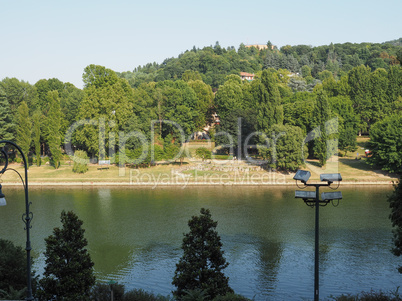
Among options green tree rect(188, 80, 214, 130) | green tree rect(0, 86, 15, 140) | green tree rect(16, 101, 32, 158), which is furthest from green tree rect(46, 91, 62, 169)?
green tree rect(188, 80, 214, 130)

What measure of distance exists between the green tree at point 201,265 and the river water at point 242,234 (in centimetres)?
469

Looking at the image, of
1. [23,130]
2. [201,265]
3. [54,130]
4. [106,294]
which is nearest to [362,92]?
[54,130]

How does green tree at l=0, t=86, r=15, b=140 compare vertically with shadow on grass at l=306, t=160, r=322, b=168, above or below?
above

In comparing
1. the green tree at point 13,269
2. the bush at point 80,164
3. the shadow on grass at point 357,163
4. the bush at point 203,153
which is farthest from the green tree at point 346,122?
the green tree at point 13,269

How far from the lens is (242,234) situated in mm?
29875

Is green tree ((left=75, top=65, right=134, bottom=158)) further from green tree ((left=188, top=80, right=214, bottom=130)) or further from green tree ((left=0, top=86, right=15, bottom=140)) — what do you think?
green tree ((left=188, top=80, right=214, bottom=130))

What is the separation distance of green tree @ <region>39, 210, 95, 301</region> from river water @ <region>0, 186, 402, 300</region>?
5333 millimetres

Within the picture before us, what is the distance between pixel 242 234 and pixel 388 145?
1012 inches

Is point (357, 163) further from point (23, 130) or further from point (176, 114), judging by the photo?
point (23, 130)

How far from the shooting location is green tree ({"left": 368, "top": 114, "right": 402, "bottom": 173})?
46500 mm

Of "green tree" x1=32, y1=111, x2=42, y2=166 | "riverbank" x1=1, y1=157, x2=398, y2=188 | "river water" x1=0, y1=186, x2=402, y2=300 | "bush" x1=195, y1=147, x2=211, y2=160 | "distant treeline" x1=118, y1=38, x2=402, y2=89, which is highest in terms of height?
"distant treeline" x1=118, y1=38, x2=402, y2=89

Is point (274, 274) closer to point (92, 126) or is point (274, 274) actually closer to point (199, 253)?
point (199, 253)

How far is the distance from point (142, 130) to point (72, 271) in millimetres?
45919

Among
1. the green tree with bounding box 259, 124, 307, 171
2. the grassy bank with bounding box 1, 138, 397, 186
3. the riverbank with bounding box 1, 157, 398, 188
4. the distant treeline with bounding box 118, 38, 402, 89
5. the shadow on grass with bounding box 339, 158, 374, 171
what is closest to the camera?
the riverbank with bounding box 1, 157, 398, 188
